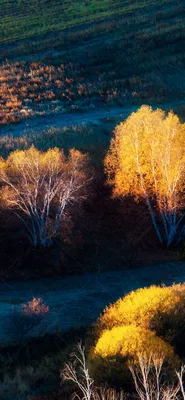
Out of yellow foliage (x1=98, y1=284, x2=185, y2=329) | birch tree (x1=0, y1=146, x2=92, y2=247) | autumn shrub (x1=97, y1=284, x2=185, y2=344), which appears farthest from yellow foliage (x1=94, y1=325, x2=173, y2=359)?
birch tree (x1=0, y1=146, x2=92, y2=247)

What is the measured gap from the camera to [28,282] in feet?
103

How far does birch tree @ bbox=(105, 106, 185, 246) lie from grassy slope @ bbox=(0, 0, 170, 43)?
3722 cm

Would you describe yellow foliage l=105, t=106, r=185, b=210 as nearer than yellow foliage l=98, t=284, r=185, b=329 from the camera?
No

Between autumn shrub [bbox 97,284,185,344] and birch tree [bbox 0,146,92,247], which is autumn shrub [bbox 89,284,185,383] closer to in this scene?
autumn shrub [bbox 97,284,185,344]

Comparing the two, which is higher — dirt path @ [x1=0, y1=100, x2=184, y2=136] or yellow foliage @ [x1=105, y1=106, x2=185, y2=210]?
dirt path @ [x1=0, y1=100, x2=184, y2=136]

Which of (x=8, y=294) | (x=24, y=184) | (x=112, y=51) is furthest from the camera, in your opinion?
(x=112, y=51)

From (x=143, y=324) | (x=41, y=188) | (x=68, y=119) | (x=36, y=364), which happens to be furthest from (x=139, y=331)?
(x=68, y=119)

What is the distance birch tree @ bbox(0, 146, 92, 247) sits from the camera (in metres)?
31.9

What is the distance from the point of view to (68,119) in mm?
46156

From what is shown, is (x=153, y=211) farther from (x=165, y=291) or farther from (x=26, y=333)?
(x=26, y=333)

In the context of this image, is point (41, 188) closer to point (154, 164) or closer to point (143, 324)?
point (154, 164)

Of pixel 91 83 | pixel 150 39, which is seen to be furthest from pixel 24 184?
pixel 150 39

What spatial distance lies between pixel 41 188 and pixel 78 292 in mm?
7269

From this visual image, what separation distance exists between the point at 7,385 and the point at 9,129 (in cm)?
2786
